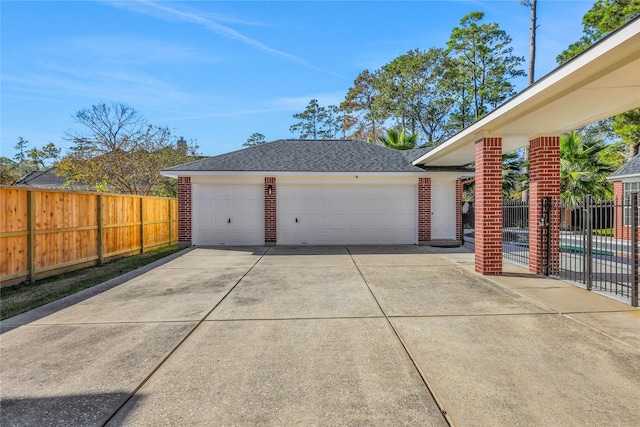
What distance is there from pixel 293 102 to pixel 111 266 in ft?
116

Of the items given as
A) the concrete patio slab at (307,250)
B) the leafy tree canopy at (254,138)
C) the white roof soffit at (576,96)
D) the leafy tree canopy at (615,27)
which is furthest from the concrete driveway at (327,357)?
the leafy tree canopy at (254,138)

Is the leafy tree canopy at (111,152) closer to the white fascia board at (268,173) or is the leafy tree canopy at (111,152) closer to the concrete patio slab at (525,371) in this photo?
the white fascia board at (268,173)

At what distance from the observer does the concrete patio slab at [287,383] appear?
2.52 m

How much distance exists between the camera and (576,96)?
16.5 feet

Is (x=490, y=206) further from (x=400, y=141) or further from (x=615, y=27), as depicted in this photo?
(x=615, y=27)

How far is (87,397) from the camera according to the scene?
280 cm

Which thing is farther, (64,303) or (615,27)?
(615,27)

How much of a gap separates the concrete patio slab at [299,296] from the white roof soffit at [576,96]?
4.09 m

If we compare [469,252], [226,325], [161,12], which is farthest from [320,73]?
[226,325]

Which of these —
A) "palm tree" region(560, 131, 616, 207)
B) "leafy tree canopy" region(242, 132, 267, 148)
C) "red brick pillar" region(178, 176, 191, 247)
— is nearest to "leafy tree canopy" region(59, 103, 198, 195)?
"red brick pillar" region(178, 176, 191, 247)

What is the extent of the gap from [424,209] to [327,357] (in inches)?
403

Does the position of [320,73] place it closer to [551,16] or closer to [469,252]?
[551,16]

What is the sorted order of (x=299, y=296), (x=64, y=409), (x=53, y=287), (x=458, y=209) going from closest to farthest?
1. (x=64, y=409)
2. (x=299, y=296)
3. (x=53, y=287)
4. (x=458, y=209)

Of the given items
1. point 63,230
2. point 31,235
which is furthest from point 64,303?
point 63,230
